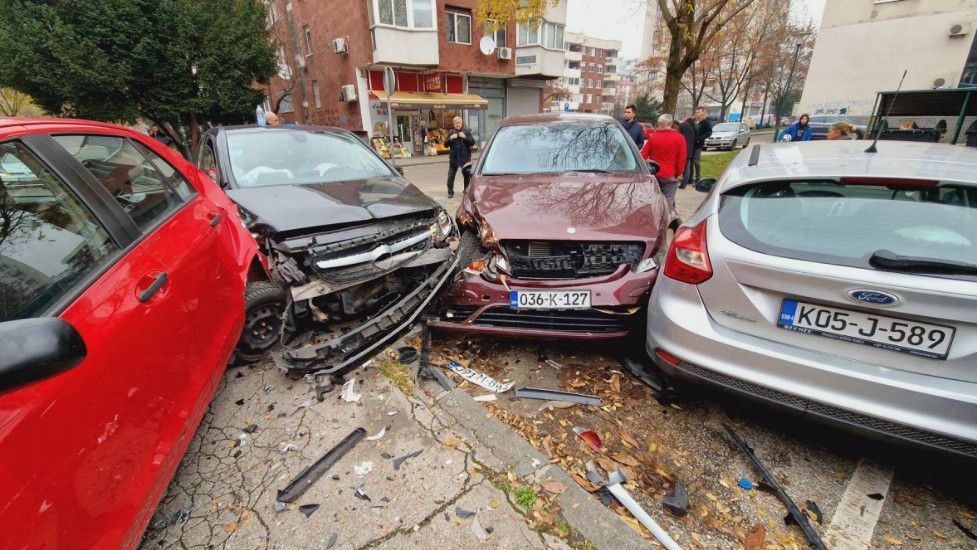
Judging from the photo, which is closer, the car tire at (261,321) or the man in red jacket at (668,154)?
the car tire at (261,321)

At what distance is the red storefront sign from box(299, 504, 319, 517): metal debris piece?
21.6 meters

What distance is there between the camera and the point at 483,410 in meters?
2.54

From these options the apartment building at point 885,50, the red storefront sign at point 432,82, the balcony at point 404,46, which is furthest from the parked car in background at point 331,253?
the apartment building at point 885,50

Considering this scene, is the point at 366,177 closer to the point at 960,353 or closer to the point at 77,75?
the point at 960,353

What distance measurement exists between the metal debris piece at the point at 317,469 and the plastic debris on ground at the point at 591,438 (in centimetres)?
120

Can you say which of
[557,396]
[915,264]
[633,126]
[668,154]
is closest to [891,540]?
[915,264]

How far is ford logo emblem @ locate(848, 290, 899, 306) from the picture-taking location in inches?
65.4

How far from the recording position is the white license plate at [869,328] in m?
1.63

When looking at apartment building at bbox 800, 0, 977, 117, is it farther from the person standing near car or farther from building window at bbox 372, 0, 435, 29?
building window at bbox 372, 0, 435, 29

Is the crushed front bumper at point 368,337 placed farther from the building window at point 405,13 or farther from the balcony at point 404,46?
the building window at point 405,13

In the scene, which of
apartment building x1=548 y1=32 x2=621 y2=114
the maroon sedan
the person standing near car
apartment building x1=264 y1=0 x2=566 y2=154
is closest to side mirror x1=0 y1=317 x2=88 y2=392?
the maroon sedan

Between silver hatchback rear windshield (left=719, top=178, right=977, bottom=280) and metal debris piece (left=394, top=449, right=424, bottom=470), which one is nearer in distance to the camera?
silver hatchback rear windshield (left=719, top=178, right=977, bottom=280)

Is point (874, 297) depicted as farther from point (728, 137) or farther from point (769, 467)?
point (728, 137)

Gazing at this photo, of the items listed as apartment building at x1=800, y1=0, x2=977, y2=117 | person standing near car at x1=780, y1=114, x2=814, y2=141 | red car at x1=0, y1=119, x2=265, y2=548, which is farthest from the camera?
apartment building at x1=800, y1=0, x2=977, y2=117
